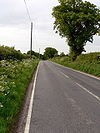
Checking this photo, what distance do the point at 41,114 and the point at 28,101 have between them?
2.42 meters

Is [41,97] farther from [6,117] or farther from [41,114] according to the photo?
[6,117]

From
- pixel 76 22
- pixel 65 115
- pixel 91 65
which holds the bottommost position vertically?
pixel 65 115

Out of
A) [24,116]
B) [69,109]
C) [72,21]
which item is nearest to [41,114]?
[24,116]

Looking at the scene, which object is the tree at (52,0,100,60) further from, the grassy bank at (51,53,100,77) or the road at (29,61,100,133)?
the road at (29,61,100,133)

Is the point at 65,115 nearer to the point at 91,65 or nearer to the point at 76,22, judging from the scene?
the point at 91,65

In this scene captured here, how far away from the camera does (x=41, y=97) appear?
11891 millimetres

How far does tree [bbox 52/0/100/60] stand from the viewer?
184ft

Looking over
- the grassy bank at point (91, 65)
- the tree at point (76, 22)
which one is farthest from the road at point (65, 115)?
the tree at point (76, 22)

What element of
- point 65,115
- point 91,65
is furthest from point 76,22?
point 65,115

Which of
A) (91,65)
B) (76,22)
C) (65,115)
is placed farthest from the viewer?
(76,22)

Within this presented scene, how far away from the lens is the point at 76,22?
55312 mm

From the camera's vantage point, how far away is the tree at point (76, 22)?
56.1 m

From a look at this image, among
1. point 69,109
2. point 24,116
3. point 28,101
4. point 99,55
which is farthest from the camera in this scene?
point 99,55

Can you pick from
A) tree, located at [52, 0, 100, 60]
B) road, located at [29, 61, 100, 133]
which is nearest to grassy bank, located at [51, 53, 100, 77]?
tree, located at [52, 0, 100, 60]
